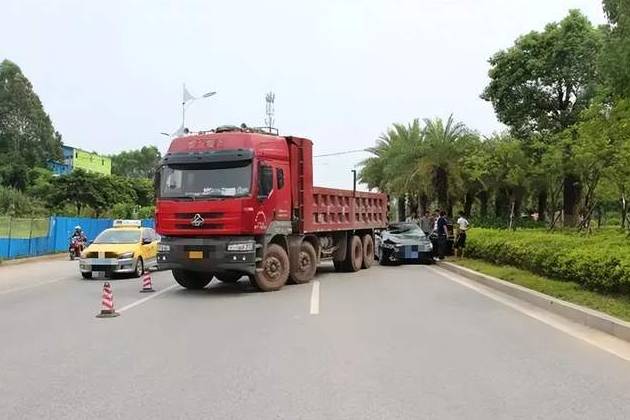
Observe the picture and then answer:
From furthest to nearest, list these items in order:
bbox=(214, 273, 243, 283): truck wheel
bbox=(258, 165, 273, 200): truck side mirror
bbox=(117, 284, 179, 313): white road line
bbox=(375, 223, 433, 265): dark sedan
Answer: bbox=(375, 223, 433, 265): dark sedan < bbox=(214, 273, 243, 283): truck wheel < bbox=(258, 165, 273, 200): truck side mirror < bbox=(117, 284, 179, 313): white road line

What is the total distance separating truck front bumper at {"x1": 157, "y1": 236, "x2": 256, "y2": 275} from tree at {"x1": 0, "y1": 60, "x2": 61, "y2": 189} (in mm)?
61631

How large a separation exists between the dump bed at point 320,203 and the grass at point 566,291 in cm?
424

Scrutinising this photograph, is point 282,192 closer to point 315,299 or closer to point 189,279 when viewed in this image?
point 189,279

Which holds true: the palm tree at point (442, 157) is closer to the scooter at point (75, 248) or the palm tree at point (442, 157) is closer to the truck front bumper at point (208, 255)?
the scooter at point (75, 248)

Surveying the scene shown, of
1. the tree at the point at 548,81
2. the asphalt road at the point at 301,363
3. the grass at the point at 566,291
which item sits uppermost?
the tree at the point at 548,81

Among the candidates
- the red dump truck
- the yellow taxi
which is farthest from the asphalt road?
the yellow taxi

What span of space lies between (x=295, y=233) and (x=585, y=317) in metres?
7.85

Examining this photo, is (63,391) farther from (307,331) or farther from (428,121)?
(428,121)

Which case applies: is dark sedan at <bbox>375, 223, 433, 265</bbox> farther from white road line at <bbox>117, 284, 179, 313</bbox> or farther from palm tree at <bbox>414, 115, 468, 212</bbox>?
palm tree at <bbox>414, 115, 468, 212</bbox>

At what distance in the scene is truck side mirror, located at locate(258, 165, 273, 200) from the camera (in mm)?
14703

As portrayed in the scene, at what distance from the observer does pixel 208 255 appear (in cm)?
1441

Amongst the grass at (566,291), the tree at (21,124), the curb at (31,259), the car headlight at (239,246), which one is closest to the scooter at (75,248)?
the curb at (31,259)

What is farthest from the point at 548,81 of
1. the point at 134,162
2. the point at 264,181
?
the point at 134,162

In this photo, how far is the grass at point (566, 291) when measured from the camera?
10516mm
